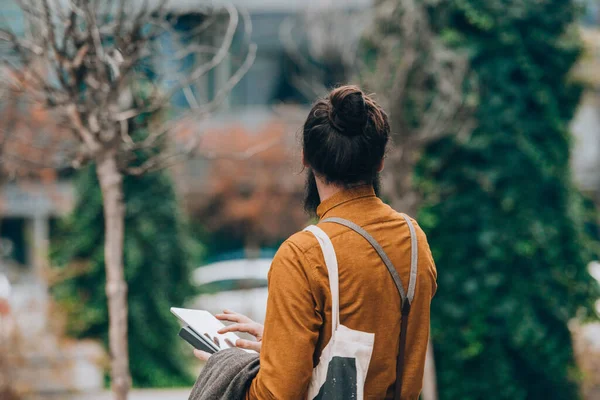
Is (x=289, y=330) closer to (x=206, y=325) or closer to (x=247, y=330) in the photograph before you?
(x=247, y=330)

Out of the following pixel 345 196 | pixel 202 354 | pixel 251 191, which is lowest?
pixel 251 191

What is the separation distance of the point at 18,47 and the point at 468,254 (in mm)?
4174

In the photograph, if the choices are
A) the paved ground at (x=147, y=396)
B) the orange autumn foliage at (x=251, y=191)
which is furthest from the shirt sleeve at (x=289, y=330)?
the orange autumn foliage at (x=251, y=191)

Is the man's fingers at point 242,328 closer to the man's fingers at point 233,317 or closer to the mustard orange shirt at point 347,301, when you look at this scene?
the man's fingers at point 233,317

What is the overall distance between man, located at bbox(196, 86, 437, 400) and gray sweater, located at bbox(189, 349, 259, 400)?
0.12 feet

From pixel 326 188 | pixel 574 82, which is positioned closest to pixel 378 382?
pixel 326 188

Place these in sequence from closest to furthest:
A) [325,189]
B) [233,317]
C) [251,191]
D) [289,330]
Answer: [289,330], [325,189], [233,317], [251,191]

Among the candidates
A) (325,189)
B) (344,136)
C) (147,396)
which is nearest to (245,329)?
(325,189)

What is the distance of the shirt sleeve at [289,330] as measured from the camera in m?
1.87

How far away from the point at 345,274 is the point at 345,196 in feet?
0.83

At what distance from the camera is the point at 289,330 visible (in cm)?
187

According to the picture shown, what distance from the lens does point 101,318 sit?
30.9ft

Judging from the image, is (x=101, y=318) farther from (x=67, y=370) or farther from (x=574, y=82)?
(x=574, y=82)

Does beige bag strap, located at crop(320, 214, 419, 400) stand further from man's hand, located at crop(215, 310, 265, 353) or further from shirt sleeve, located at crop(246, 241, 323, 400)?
man's hand, located at crop(215, 310, 265, 353)
